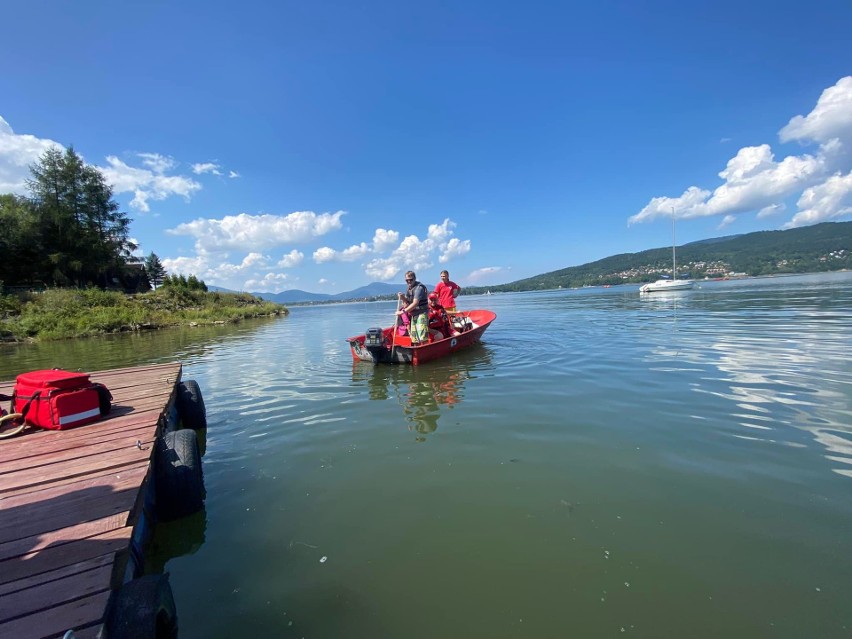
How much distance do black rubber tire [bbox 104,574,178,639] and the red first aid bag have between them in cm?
332

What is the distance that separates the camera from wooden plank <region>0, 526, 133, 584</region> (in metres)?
2.03

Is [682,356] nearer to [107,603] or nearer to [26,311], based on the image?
[107,603]

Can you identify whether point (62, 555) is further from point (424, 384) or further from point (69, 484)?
point (424, 384)

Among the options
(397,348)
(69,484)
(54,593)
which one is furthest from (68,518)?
(397,348)

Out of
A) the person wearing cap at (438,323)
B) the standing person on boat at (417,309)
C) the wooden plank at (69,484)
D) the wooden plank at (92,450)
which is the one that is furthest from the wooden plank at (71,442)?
the person wearing cap at (438,323)

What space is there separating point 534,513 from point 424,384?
184 inches

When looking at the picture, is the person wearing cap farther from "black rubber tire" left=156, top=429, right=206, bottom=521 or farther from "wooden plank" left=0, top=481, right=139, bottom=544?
"wooden plank" left=0, top=481, right=139, bottom=544

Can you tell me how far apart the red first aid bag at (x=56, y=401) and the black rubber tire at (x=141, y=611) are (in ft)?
10.9

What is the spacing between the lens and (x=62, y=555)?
7.00 feet

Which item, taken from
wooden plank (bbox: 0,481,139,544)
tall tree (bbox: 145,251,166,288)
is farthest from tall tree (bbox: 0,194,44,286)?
wooden plank (bbox: 0,481,139,544)

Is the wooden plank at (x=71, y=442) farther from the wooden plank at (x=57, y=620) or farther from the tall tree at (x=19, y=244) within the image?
the tall tree at (x=19, y=244)

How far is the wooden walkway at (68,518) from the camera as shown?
1.72m

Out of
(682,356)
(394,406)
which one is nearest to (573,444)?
(394,406)

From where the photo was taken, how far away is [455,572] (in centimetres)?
261
